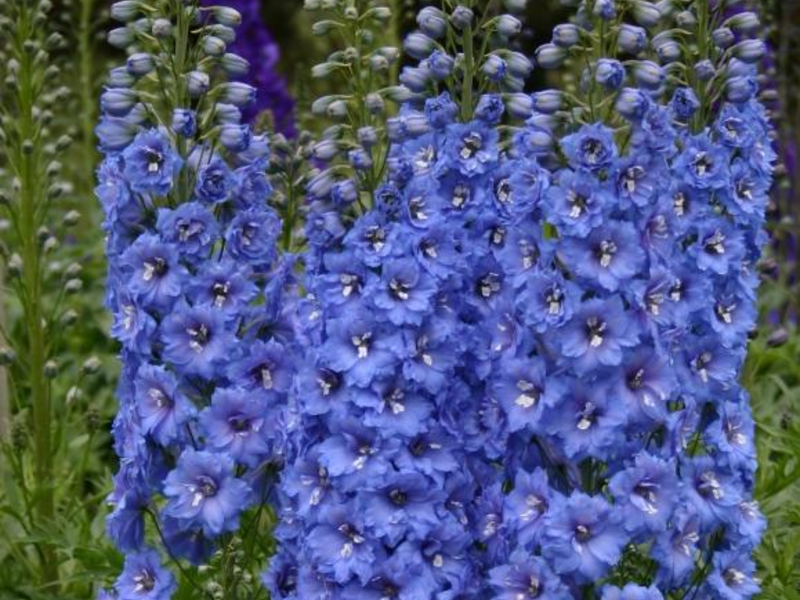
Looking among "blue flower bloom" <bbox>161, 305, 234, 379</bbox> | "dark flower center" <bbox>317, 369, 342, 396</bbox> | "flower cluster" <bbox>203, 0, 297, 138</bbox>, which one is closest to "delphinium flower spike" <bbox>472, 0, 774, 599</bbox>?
"dark flower center" <bbox>317, 369, 342, 396</bbox>

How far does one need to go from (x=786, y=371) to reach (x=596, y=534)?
147 inches

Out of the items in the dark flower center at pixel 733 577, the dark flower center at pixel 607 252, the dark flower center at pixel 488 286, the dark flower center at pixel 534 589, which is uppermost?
the dark flower center at pixel 607 252

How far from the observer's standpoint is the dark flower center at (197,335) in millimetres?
4152

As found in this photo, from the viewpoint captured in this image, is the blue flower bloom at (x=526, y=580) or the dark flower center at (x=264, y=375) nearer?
the blue flower bloom at (x=526, y=580)

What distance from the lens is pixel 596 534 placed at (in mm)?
3857

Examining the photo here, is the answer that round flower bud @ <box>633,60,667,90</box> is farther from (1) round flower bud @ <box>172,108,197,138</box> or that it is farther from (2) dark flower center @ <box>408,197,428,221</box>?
(1) round flower bud @ <box>172,108,197,138</box>

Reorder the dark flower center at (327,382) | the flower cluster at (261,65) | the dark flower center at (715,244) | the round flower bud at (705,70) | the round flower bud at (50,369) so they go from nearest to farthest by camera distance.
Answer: the dark flower center at (327,382)
the dark flower center at (715,244)
the round flower bud at (705,70)
the round flower bud at (50,369)
the flower cluster at (261,65)

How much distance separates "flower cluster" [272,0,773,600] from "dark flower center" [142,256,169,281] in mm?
381

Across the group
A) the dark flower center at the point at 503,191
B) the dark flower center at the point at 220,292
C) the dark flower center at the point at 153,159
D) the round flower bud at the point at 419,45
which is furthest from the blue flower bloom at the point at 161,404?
the round flower bud at the point at 419,45

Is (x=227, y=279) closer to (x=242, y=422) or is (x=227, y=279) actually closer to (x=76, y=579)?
(x=242, y=422)

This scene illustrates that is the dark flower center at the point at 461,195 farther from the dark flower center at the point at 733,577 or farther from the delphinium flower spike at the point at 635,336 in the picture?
the dark flower center at the point at 733,577

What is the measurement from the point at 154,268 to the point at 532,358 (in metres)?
1.01

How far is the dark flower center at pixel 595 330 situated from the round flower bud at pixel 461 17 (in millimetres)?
866

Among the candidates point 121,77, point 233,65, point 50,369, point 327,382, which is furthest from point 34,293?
point 327,382
